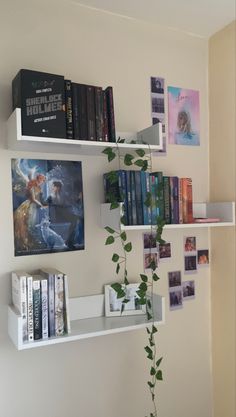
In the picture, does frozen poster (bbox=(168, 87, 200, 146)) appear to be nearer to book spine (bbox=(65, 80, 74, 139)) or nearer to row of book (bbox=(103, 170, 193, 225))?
row of book (bbox=(103, 170, 193, 225))

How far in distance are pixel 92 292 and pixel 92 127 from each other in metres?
0.70

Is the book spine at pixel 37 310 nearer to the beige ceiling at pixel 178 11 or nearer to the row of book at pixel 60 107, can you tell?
the row of book at pixel 60 107

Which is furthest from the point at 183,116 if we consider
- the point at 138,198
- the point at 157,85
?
the point at 138,198

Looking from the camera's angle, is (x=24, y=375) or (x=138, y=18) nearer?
(x=24, y=375)

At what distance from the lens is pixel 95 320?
1574 millimetres

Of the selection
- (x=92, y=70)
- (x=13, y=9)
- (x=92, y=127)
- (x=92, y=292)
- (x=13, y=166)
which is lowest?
(x=92, y=292)

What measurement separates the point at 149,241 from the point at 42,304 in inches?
24.2

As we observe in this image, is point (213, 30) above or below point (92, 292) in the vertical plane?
above

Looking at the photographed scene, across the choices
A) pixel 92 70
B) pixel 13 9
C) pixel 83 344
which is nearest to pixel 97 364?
pixel 83 344

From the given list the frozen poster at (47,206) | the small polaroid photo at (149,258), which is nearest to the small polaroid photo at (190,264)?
the small polaroid photo at (149,258)

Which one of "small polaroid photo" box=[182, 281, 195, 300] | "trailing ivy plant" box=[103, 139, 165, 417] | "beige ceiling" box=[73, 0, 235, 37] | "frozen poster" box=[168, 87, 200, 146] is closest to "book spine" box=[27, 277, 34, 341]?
"trailing ivy plant" box=[103, 139, 165, 417]

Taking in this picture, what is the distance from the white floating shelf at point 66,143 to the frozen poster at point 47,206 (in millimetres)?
72

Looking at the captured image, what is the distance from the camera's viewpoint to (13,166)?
1.47 m

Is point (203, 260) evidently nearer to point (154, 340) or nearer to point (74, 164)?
point (154, 340)
